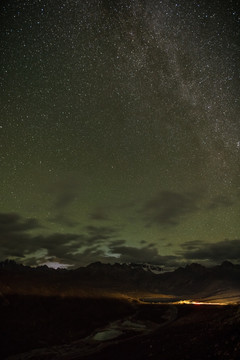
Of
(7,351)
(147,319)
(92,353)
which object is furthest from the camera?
(147,319)

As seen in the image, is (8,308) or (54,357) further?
(8,308)

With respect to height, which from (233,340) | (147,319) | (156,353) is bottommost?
(147,319)

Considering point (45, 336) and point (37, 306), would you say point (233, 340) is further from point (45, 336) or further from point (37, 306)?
point (37, 306)

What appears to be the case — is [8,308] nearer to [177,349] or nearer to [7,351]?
[7,351]

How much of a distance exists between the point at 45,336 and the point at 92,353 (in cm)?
1304

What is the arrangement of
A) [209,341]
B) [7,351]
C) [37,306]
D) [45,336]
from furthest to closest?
[37,306]
[45,336]
[7,351]
[209,341]

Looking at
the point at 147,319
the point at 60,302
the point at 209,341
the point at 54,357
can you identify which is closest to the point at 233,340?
the point at 209,341

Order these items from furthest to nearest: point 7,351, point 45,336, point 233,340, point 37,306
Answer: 1. point 37,306
2. point 45,336
3. point 7,351
4. point 233,340

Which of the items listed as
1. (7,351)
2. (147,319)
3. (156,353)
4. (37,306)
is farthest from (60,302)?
(156,353)

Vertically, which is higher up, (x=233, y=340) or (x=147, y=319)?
(x=233, y=340)

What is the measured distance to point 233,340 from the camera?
58.1 ft

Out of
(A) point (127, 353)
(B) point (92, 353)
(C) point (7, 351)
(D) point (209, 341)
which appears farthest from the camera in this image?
(C) point (7, 351)

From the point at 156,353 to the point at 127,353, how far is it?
4672mm

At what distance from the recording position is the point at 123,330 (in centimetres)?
3878
